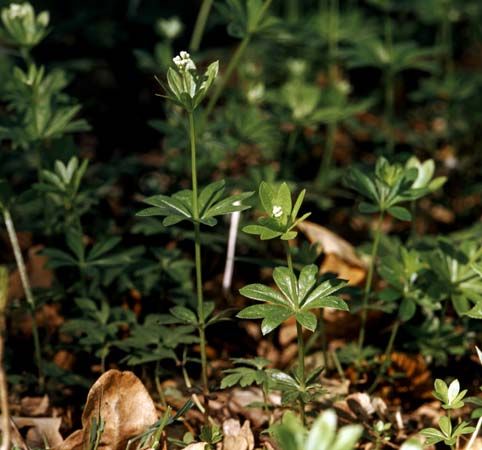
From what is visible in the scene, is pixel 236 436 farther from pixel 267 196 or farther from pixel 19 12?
pixel 19 12

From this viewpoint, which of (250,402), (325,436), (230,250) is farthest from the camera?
(230,250)

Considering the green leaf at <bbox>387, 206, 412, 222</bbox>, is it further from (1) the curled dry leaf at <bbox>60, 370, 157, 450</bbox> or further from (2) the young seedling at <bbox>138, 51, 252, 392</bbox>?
(1) the curled dry leaf at <bbox>60, 370, 157, 450</bbox>

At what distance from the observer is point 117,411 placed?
197cm

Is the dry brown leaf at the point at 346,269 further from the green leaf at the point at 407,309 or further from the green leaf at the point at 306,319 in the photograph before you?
the green leaf at the point at 306,319

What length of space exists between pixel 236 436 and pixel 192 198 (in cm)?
66

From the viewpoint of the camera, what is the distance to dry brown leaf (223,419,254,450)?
1917 mm

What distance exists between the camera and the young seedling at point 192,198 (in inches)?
73.8

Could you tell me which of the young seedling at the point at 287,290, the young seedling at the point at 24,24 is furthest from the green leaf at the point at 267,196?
the young seedling at the point at 24,24

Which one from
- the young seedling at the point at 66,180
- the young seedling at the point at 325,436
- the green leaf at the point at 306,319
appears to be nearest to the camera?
the young seedling at the point at 325,436

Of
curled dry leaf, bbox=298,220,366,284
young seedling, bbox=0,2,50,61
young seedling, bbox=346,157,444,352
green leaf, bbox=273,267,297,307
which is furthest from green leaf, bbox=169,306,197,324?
young seedling, bbox=0,2,50,61

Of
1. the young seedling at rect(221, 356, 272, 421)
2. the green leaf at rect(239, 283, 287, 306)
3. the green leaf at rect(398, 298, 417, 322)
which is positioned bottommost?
the green leaf at rect(398, 298, 417, 322)

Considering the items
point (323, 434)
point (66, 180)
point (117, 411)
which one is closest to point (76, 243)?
point (66, 180)

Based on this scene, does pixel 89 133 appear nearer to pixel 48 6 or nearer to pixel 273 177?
pixel 48 6

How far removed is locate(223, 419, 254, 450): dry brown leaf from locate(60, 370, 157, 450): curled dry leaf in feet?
0.70
